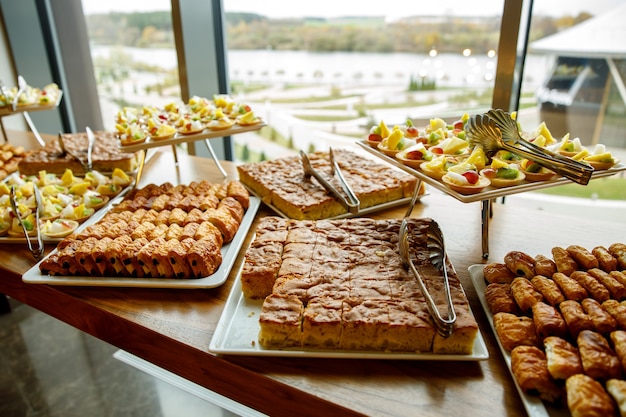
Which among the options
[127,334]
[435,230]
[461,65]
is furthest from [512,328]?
[461,65]

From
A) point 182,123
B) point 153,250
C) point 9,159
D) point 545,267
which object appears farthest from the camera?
point 9,159

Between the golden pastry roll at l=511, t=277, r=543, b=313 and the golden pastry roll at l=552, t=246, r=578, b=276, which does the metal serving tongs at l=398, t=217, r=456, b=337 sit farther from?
the golden pastry roll at l=552, t=246, r=578, b=276

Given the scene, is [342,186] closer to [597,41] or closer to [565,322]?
[565,322]

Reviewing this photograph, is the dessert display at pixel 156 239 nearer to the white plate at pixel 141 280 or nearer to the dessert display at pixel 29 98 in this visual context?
the white plate at pixel 141 280

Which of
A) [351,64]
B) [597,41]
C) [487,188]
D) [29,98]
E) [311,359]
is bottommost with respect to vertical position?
[311,359]

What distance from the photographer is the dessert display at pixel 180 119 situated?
2.21 metres

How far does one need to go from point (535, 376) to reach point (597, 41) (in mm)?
2068

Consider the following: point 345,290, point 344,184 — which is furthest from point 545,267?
point 344,184

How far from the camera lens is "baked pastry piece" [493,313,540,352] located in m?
1.15

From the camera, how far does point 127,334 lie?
1.44 meters

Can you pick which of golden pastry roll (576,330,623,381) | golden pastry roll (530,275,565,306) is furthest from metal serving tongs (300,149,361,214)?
golden pastry roll (576,330,623,381)

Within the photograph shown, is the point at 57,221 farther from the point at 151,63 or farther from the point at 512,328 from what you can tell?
the point at 151,63

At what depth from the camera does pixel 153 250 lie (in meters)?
1.52

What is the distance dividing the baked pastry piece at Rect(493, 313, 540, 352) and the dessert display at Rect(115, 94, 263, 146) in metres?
1.56
